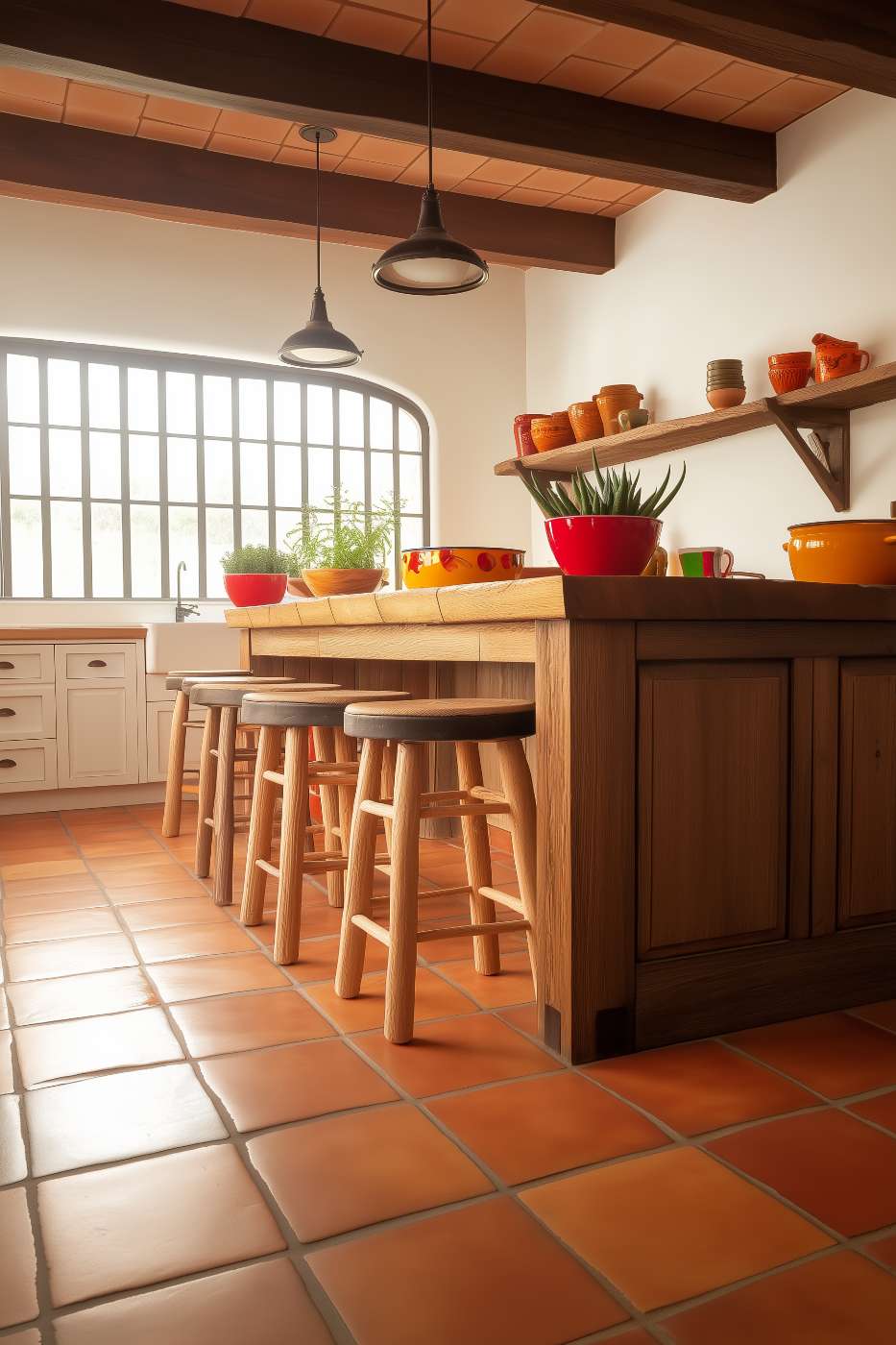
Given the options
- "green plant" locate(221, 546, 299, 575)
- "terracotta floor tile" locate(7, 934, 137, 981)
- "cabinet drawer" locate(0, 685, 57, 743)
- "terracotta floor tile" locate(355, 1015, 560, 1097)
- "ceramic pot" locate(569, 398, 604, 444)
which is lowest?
"terracotta floor tile" locate(7, 934, 137, 981)

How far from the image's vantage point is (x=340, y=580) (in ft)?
11.2

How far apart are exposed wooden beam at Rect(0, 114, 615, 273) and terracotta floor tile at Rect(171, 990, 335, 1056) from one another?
3622 millimetres

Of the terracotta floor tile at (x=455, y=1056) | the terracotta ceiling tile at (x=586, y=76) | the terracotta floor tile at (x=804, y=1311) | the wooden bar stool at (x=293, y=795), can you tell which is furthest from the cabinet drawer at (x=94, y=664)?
the terracotta floor tile at (x=804, y=1311)

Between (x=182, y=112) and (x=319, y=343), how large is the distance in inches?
41.7

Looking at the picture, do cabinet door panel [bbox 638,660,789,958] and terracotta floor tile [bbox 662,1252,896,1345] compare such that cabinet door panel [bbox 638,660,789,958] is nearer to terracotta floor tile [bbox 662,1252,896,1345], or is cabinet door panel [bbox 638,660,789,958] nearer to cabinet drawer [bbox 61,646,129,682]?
terracotta floor tile [bbox 662,1252,896,1345]

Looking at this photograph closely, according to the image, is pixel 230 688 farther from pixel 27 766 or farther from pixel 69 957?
pixel 27 766

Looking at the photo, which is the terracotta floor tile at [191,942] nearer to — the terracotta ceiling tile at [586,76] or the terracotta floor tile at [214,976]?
the terracotta floor tile at [214,976]

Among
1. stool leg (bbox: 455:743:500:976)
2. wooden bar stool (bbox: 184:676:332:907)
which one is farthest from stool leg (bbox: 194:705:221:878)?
stool leg (bbox: 455:743:500:976)

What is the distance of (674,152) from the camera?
4055 millimetres

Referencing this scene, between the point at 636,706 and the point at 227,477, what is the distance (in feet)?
14.3

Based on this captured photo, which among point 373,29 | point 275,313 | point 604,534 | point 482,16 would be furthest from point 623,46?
point 604,534

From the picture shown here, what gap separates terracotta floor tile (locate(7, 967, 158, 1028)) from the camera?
6.63 ft

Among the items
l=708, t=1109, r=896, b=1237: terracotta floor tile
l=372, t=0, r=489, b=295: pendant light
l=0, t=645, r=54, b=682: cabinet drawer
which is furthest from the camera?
l=0, t=645, r=54, b=682: cabinet drawer

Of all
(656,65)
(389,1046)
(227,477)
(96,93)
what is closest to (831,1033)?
(389,1046)
